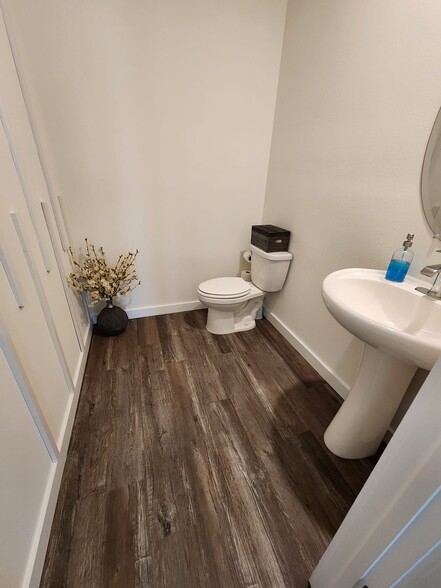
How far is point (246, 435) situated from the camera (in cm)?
131

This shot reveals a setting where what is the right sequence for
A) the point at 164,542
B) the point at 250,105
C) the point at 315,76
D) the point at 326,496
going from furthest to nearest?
the point at 250,105 → the point at 315,76 → the point at 326,496 → the point at 164,542

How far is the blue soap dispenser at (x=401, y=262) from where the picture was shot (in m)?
1.05

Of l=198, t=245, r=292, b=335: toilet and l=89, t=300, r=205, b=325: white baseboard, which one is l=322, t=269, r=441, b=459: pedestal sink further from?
l=89, t=300, r=205, b=325: white baseboard

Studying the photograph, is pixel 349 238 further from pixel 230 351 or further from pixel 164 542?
pixel 164 542

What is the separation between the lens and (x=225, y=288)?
192 centimetres

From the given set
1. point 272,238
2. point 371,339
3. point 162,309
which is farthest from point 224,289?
point 371,339

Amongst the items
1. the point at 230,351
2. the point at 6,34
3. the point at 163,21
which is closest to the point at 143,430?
the point at 230,351

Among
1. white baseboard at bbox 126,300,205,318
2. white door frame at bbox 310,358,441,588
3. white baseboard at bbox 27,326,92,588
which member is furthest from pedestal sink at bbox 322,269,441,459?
white baseboard at bbox 126,300,205,318

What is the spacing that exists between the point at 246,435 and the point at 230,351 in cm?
67

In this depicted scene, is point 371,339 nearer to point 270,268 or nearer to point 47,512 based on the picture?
point 270,268

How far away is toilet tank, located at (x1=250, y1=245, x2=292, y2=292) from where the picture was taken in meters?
1.88

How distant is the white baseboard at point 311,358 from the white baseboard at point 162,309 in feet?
2.32

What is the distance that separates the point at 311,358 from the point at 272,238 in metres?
0.90

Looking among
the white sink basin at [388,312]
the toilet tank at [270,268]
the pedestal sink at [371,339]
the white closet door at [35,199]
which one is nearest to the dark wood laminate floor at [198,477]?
the pedestal sink at [371,339]
